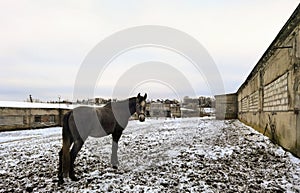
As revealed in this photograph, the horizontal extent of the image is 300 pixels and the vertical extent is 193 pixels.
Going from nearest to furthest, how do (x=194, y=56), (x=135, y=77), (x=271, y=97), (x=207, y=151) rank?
(x=207, y=151) < (x=271, y=97) < (x=135, y=77) < (x=194, y=56)

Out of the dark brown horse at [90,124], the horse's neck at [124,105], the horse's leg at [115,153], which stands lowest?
the horse's leg at [115,153]

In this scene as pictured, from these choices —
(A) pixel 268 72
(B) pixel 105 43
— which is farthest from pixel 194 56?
(B) pixel 105 43

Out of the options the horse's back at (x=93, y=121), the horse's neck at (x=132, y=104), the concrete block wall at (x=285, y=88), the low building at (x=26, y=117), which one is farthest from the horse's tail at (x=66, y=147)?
the low building at (x=26, y=117)

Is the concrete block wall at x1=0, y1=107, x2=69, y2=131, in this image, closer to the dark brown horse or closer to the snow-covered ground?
the snow-covered ground

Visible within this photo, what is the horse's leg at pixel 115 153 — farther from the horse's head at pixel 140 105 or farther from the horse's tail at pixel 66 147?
the horse's tail at pixel 66 147

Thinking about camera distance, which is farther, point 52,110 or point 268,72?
point 52,110

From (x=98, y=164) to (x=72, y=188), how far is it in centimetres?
184

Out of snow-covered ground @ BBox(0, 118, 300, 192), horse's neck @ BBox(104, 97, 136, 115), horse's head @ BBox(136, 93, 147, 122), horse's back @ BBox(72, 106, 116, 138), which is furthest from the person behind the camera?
horse's head @ BBox(136, 93, 147, 122)

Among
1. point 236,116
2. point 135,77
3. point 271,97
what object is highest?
point 135,77

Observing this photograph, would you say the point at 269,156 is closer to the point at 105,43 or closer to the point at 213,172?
the point at 213,172

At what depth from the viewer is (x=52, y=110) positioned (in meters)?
21.8

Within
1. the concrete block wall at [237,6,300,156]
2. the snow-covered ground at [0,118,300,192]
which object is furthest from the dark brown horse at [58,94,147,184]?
the concrete block wall at [237,6,300,156]

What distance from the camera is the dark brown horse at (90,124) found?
5.02 meters

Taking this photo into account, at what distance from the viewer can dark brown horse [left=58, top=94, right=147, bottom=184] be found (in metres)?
5.02
